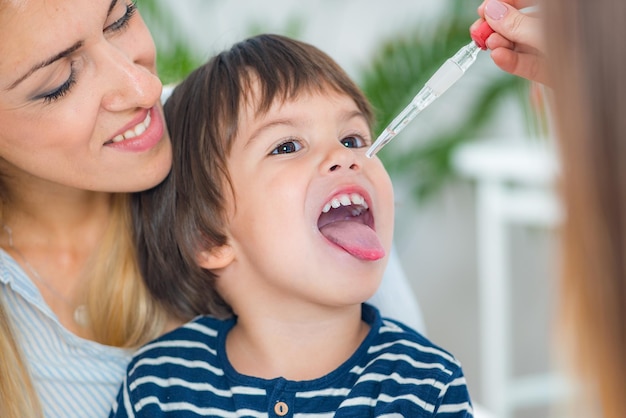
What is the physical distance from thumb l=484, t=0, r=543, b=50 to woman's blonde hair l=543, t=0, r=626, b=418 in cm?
42

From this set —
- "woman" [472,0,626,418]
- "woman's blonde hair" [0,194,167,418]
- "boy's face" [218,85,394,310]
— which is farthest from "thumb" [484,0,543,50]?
"woman's blonde hair" [0,194,167,418]

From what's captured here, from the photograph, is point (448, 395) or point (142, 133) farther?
point (142, 133)

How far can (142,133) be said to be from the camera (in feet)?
4.48

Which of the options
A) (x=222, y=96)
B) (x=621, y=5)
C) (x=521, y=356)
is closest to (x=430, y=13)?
(x=521, y=356)

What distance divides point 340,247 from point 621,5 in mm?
671

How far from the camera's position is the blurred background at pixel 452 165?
114 inches

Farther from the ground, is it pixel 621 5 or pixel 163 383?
pixel 621 5

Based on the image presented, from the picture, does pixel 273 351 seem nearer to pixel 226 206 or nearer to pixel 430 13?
pixel 226 206

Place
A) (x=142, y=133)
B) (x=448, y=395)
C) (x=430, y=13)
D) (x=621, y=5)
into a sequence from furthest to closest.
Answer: (x=430, y=13), (x=142, y=133), (x=448, y=395), (x=621, y=5)

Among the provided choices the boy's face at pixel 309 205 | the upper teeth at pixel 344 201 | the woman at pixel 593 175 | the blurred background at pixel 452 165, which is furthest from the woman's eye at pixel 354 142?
the blurred background at pixel 452 165

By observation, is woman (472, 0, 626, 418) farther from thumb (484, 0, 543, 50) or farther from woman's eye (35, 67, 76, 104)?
woman's eye (35, 67, 76, 104)

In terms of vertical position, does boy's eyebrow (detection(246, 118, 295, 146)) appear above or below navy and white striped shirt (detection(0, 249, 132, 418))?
above

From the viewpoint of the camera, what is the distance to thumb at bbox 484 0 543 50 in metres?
1.14

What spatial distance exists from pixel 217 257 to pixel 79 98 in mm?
325
